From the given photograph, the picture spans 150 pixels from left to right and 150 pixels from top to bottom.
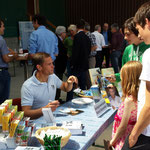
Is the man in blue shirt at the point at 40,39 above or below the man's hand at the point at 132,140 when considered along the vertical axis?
above

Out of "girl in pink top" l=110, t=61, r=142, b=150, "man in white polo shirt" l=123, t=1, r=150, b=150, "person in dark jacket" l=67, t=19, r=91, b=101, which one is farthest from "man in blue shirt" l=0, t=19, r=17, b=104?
"man in white polo shirt" l=123, t=1, r=150, b=150

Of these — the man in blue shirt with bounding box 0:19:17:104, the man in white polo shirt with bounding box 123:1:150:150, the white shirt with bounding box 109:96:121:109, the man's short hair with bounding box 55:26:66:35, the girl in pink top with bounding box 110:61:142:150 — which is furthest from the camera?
the man's short hair with bounding box 55:26:66:35

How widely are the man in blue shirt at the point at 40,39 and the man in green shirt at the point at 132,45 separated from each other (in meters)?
1.66

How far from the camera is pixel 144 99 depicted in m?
1.22

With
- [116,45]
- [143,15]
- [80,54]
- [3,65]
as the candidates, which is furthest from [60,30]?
[143,15]

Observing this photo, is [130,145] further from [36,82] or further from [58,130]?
[36,82]

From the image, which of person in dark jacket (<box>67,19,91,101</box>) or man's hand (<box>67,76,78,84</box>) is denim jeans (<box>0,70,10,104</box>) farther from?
person in dark jacket (<box>67,19,91,101</box>)

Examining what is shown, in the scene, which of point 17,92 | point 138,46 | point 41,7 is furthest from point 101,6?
point 138,46

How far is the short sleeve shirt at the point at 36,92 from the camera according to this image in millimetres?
2105

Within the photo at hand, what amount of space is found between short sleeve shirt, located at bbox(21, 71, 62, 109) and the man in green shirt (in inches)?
27.2

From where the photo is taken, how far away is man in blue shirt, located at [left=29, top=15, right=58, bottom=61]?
3770 mm

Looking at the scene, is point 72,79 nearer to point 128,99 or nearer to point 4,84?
point 128,99

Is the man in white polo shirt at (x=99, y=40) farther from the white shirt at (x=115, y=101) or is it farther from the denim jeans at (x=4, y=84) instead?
the white shirt at (x=115, y=101)

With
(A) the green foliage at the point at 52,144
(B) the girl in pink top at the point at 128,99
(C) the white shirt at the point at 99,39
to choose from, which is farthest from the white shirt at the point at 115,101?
(C) the white shirt at the point at 99,39
